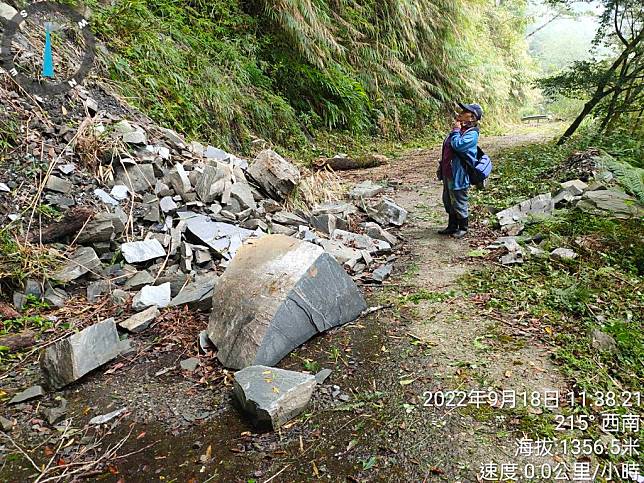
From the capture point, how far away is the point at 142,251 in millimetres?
3963

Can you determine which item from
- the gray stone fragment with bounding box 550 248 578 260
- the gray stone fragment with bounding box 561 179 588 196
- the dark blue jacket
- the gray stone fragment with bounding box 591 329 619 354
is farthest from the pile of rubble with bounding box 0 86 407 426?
the gray stone fragment with bounding box 561 179 588 196

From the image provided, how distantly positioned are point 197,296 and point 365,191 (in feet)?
12.7

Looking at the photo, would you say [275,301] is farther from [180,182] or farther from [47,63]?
[47,63]

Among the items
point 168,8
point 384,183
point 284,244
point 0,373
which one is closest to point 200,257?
point 284,244

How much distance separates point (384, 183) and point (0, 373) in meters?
6.31

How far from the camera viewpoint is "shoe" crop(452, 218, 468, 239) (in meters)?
5.21

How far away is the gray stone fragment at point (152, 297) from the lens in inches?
137

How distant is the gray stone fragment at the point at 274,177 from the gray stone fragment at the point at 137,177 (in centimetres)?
124

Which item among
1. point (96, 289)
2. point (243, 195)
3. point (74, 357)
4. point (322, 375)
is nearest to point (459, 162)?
point (243, 195)

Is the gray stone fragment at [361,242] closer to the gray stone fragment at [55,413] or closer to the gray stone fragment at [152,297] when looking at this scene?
the gray stone fragment at [152,297]

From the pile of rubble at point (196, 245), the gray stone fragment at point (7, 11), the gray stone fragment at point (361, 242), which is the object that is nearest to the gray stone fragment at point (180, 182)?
the pile of rubble at point (196, 245)

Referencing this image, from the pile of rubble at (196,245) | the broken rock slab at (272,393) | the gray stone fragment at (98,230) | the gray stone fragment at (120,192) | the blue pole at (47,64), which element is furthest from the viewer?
the blue pole at (47,64)

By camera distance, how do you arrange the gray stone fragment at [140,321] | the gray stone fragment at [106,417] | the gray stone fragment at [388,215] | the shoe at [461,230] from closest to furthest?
the gray stone fragment at [106,417] < the gray stone fragment at [140,321] < the shoe at [461,230] < the gray stone fragment at [388,215]

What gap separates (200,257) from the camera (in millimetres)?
4039
